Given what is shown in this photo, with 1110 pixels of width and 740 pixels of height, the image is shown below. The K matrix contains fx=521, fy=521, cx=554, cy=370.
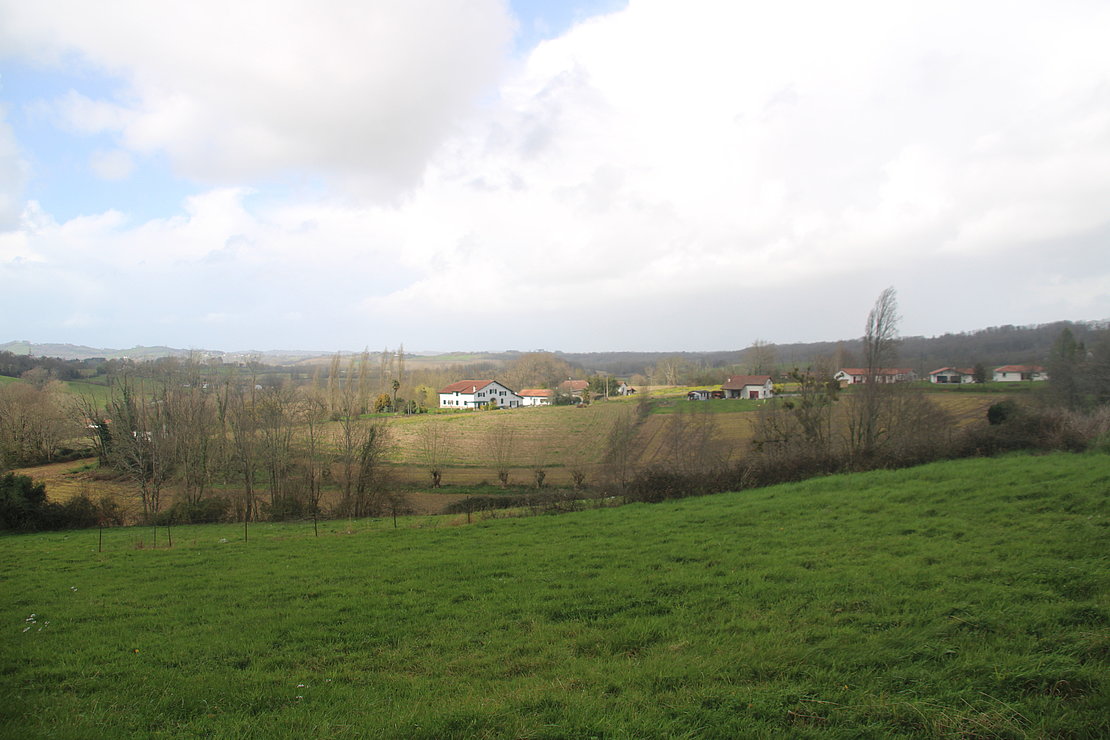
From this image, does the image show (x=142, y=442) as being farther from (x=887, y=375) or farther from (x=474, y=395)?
(x=474, y=395)

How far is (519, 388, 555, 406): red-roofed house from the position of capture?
9131 cm

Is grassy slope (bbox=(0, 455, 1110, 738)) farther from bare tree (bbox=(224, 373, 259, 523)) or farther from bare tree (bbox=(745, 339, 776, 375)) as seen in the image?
bare tree (bbox=(745, 339, 776, 375))

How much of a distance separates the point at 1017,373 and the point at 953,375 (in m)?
12.4

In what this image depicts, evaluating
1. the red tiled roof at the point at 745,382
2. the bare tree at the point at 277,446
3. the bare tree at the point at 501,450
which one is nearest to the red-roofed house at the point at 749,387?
the red tiled roof at the point at 745,382

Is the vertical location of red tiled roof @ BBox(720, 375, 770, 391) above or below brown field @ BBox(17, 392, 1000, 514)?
above

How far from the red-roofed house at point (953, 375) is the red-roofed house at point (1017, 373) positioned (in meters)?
2.25

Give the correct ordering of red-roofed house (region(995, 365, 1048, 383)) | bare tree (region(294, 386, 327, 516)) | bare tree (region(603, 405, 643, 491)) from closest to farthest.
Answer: bare tree (region(603, 405, 643, 491)) < bare tree (region(294, 386, 327, 516)) < red-roofed house (region(995, 365, 1048, 383))

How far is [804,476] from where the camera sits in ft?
60.8

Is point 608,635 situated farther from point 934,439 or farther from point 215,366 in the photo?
point 215,366

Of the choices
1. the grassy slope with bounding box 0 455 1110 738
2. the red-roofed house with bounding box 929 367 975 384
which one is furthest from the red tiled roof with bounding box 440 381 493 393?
the grassy slope with bounding box 0 455 1110 738

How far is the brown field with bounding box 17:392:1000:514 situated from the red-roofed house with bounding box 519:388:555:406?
106ft

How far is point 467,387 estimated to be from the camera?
287ft

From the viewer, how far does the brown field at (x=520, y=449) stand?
102 feet

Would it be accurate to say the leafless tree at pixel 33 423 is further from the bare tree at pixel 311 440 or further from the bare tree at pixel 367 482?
the bare tree at pixel 367 482
